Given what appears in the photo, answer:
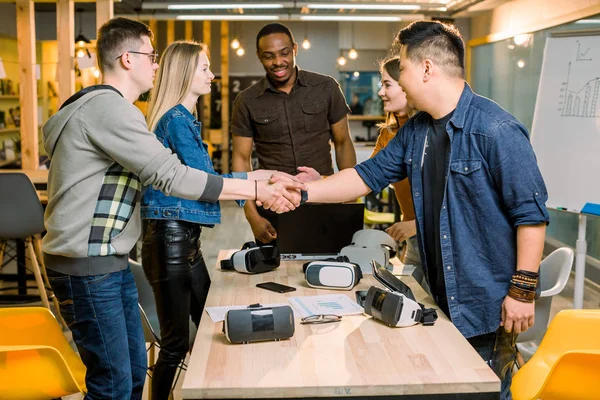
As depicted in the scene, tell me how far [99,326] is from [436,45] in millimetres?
1422

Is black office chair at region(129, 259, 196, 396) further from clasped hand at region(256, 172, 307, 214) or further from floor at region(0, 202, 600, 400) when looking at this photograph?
floor at region(0, 202, 600, 400)

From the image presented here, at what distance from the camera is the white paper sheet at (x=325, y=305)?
230cm

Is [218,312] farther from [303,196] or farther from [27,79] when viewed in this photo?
[27,79]

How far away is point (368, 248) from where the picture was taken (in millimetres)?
2922

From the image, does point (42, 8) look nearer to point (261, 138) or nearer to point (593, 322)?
point (261, 138)

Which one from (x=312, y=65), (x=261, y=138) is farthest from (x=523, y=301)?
(x=312, y=65)

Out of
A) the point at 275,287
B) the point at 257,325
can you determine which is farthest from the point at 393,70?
the point at 257,325

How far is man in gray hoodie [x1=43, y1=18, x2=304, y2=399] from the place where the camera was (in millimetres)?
2182

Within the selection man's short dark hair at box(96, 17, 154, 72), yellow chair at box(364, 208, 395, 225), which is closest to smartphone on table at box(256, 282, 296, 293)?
man's short dark hair at box(96, 17, 154, 72)

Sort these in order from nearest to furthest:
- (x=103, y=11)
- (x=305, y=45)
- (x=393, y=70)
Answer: (x=393, y=70) < (x=103, y=11) < (x=305, y=45)

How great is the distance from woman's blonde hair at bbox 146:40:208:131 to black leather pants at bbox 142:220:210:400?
1.59ft

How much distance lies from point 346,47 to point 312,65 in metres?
0.70

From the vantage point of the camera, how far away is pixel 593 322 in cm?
253

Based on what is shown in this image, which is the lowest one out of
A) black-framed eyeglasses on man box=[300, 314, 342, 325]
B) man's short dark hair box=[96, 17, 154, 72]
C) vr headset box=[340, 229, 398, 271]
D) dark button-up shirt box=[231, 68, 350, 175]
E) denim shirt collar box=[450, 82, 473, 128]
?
black-framed eyeglasses on man box=[300, 314, 342, 325]
